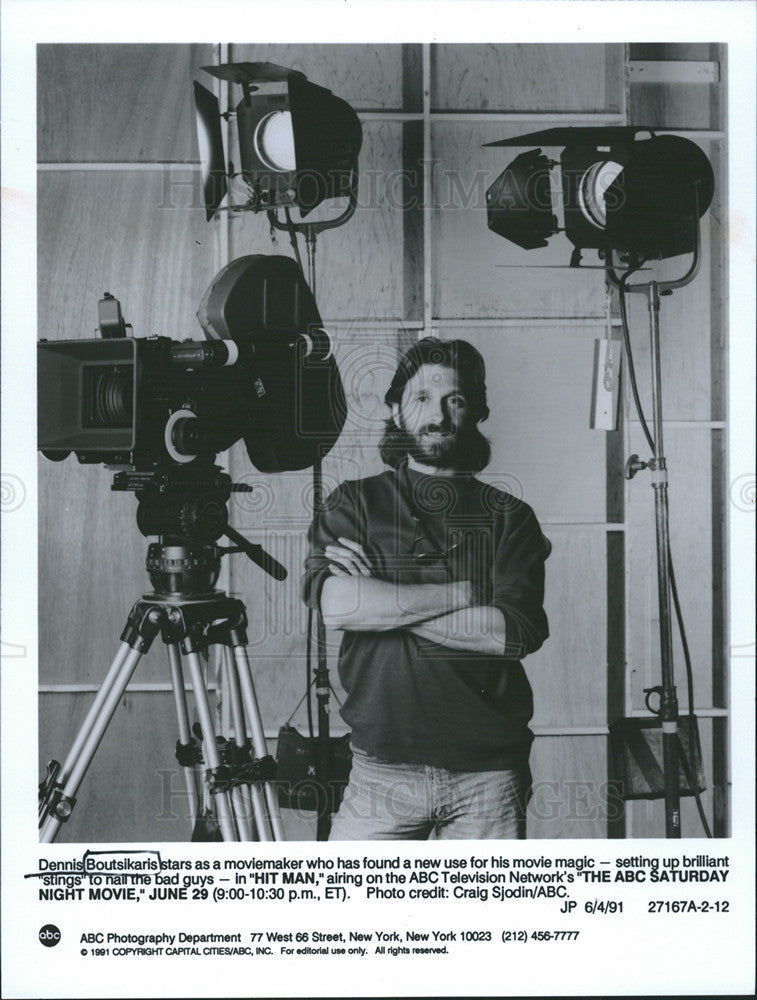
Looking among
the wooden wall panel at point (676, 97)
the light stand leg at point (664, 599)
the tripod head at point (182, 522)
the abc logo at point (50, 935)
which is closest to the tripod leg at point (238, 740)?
the tripod head at point (182, 522)

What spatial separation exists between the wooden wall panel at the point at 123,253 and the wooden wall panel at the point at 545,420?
546 millimetres

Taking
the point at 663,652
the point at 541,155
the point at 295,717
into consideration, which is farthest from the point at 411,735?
the point at 541,155

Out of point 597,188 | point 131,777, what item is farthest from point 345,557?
point 597,188

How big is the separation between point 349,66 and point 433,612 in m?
1.08

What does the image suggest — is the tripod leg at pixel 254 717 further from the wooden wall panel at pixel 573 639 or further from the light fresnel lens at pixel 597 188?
the light fresnel lens at pixel 597 188

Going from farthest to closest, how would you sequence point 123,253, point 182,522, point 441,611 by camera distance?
point 123,253, point 441,611, point 182,522

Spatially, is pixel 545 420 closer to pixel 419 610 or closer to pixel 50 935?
pixel 419 610

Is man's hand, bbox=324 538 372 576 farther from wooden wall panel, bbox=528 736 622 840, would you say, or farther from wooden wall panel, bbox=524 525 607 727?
wooden wall panel, bbox=528 736 622 840

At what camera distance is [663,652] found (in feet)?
5.63

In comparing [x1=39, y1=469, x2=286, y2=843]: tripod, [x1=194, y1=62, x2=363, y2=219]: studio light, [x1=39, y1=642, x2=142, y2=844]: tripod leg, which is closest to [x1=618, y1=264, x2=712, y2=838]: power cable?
[x1=194, y1=62, x2=363, y2=219]: studio light

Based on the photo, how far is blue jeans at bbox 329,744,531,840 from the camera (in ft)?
5.18

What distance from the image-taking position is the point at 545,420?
1.67 m

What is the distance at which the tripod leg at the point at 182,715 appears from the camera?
1.56 metres

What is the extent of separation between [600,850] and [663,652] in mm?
416
